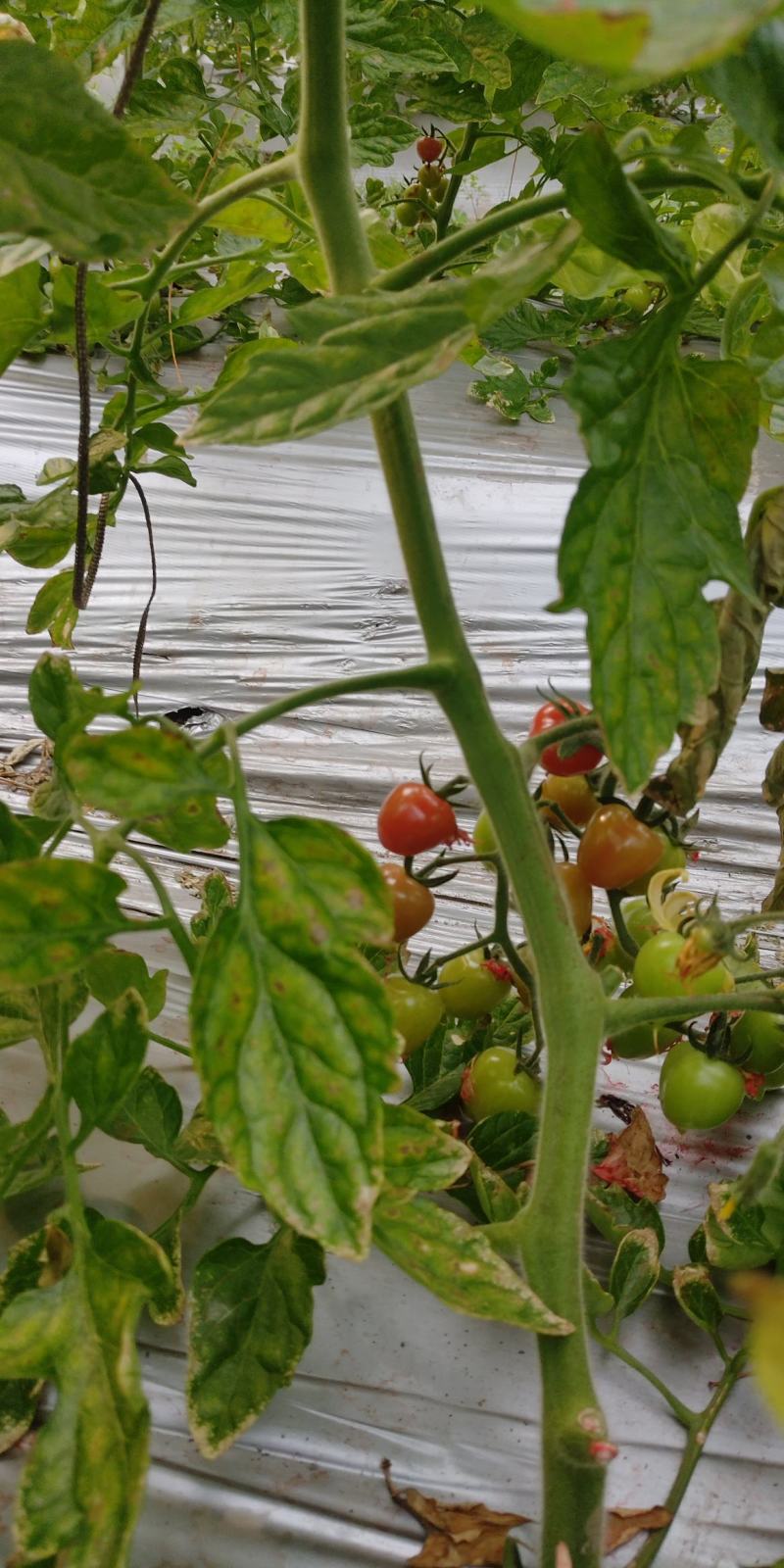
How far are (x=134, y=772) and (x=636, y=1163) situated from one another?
0.51 metres

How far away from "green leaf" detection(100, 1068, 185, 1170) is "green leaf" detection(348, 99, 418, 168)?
0.68m

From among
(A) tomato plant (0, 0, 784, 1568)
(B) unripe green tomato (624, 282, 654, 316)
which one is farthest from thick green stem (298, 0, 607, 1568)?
(B) unripe green tomato (624, 282, 654, 316)

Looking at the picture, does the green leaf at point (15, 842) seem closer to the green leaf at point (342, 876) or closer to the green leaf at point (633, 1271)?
the green leaf at point (342, 876)

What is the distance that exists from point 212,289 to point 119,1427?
596mm

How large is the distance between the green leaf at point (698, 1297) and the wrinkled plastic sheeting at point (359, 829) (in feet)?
0.13

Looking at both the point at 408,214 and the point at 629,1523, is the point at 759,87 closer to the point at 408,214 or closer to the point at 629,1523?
the point at 629,1523

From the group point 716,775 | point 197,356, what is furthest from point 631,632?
point 197,356

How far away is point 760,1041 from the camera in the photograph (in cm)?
69

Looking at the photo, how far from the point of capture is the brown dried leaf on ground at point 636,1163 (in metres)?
0.71

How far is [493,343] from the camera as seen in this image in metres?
2.20

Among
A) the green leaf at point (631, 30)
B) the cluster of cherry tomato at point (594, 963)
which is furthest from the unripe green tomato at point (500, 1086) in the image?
the green leaf at point (631, 30)

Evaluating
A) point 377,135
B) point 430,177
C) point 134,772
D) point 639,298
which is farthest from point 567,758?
point 639,298

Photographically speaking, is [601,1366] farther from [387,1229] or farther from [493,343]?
[493,343]

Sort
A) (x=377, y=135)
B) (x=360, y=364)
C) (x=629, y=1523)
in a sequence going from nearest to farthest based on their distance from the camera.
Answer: (x=360, y=364) → (x=629, y=1523) → (x=377, y=135)
